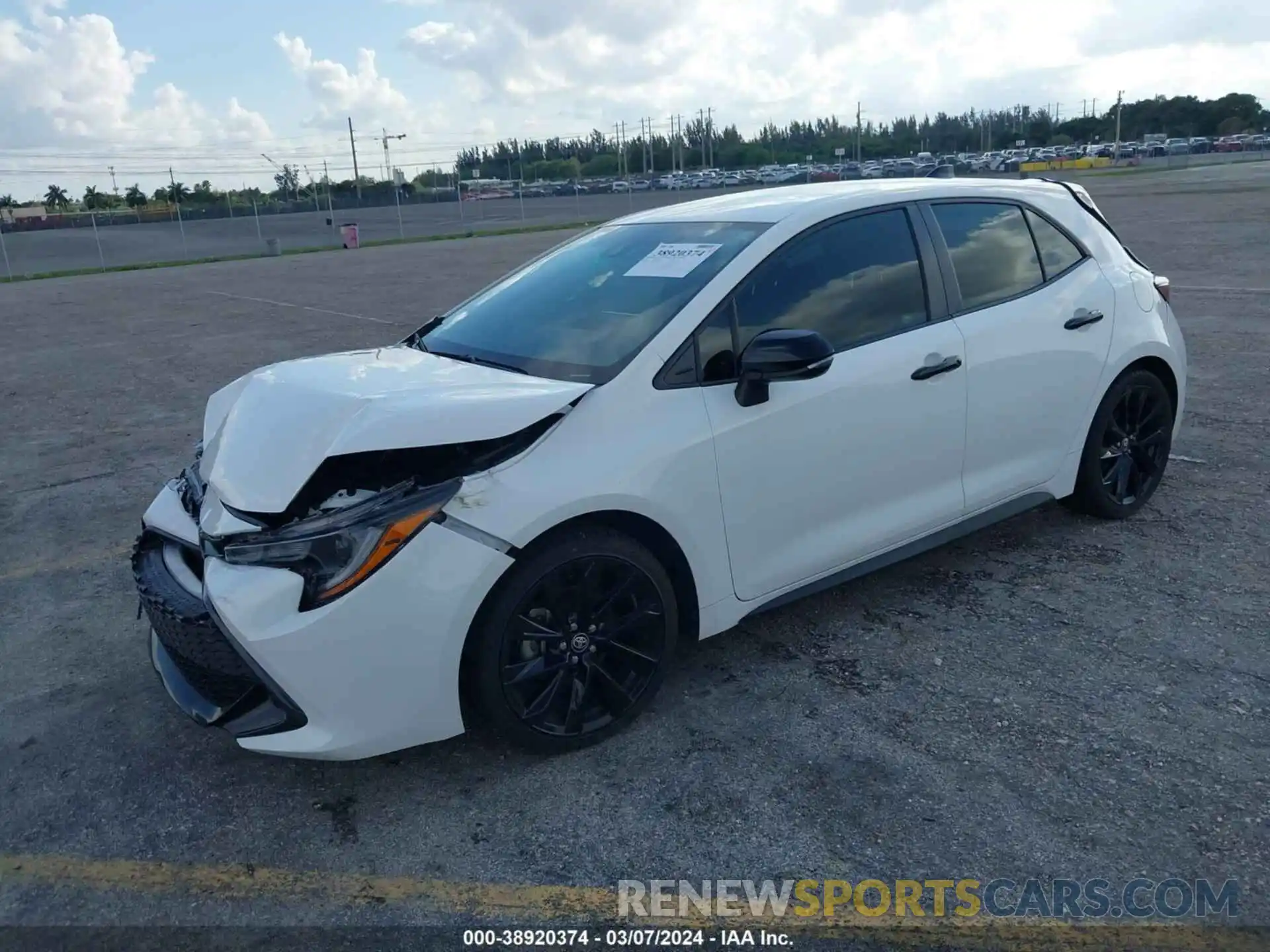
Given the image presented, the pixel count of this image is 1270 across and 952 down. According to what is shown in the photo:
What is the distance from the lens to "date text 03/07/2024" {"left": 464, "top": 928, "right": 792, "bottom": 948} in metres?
2.49

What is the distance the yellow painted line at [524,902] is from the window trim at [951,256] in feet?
7.84

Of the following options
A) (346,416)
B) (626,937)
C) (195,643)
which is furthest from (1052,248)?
(195,643)

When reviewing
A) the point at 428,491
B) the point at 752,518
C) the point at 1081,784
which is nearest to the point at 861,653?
the point at 752,518

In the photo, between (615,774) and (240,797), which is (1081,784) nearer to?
(615,774)

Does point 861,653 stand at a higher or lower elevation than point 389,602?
lower

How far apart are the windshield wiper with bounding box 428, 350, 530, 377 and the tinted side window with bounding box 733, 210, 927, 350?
793 mm

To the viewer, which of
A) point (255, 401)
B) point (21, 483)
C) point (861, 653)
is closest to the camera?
point (255, 401)

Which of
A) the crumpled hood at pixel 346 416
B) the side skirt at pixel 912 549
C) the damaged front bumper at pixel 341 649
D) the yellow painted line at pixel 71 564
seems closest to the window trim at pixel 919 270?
the crumpled hood at pixel 346 416

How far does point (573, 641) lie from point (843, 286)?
1710 mm

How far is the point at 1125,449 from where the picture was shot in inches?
191

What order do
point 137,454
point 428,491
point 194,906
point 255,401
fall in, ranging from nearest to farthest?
point 194,906
point 428,491
point 255,401
point 137,454

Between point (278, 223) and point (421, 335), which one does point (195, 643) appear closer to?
point (421, 335)

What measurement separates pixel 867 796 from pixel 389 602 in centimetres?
150

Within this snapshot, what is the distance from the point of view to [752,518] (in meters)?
3.49
